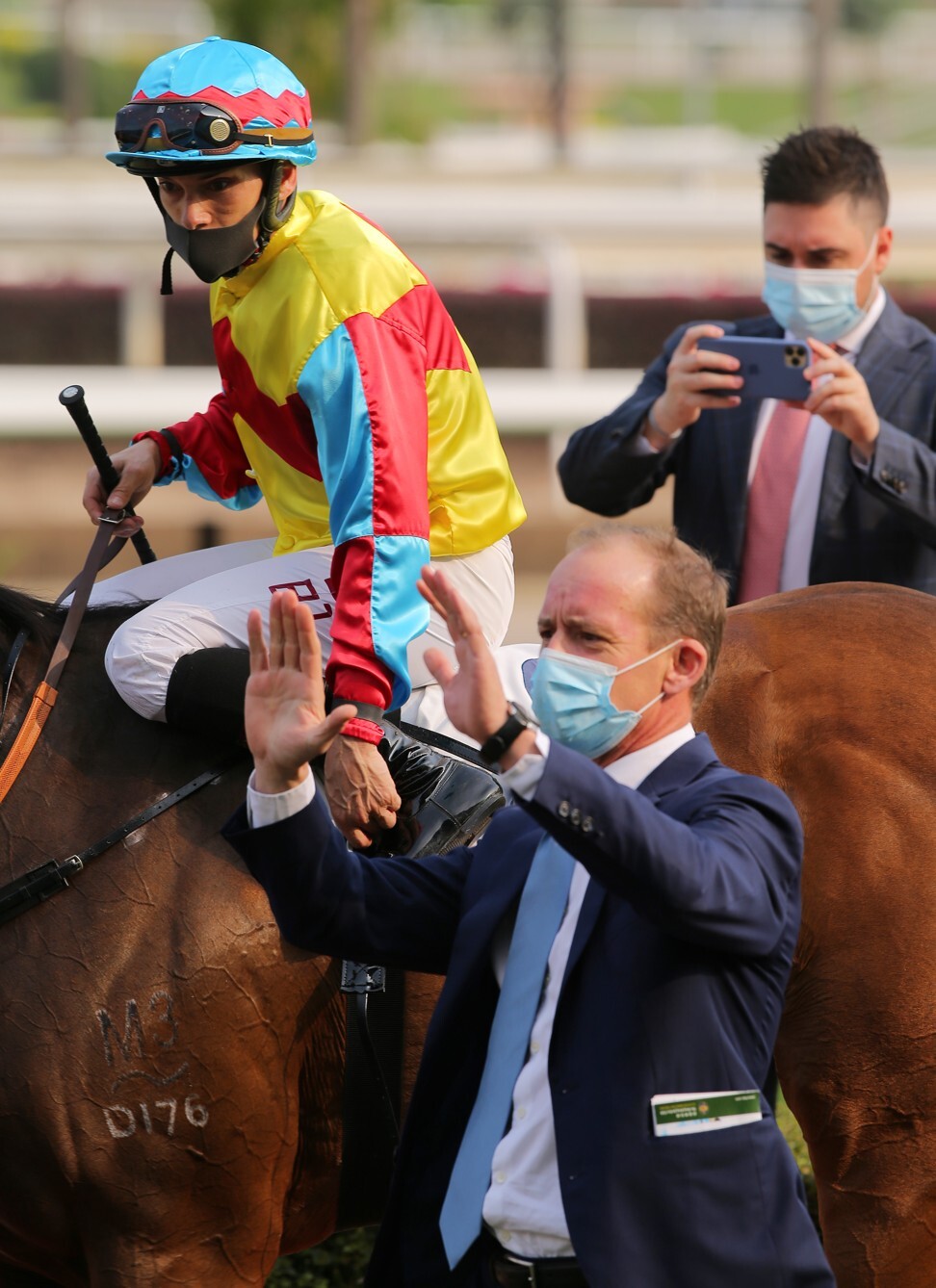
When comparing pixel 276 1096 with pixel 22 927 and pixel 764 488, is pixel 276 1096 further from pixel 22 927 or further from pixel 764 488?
pixel 764 488

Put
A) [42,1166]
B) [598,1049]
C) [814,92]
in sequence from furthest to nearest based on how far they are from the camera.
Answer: [814,92] → [42,1166] → [598,1049]

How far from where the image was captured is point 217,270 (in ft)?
9.89

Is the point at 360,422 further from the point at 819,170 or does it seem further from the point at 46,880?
the point at 819,170

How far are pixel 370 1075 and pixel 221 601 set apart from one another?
89 centimetres

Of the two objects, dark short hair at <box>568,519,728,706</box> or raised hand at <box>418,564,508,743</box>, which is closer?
raised hand at <box>418,564,508,743</box>

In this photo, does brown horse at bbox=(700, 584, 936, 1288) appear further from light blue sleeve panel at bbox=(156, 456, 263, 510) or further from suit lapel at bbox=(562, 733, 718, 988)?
light blue sleeve panel at bbox=(156, 456, 263, 510)

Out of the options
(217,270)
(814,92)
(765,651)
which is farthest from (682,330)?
(814,92)

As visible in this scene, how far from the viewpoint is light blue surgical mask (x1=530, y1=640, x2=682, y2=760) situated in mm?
2123

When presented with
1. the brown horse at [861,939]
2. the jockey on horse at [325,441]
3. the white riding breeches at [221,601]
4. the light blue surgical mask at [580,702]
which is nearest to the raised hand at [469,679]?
the light blue surgical mask at [580,702]

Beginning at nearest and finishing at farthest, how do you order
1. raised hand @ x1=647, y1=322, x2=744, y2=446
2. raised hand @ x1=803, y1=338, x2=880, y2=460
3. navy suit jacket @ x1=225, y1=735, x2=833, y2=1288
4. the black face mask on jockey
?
1. navy suit jacket @ x1=225, y1=735, x2=833, y2=1288
2. the black face mask on jockey
3. raised hand @ x1=803, y1=338, x2=880, y2=460
4. raised hand @ x1=647, y1=322, x2=744, y2=446

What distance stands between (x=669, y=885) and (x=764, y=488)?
7.38 ft

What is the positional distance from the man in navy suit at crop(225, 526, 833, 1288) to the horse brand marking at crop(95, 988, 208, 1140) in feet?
2.13

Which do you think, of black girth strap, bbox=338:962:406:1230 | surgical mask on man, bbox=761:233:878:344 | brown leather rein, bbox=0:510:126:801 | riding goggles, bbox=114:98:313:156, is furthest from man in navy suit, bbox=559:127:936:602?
black girth strap, bbox=338:962:406:1230

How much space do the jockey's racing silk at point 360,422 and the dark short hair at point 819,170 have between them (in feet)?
3.48
